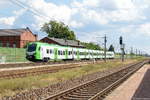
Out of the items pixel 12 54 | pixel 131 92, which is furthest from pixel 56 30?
pixel 131 92

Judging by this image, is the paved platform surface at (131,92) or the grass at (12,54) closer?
the paved platform surface at (131,92)

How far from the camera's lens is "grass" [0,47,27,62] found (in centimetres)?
5028

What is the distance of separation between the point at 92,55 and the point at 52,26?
5513 centimetres

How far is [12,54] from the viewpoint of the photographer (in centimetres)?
5322

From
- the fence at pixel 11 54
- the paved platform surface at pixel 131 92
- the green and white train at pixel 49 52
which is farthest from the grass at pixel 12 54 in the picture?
the paved platform surface at pixel 131 92

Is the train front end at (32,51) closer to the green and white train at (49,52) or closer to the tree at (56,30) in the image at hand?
the green and white train at (49,52)

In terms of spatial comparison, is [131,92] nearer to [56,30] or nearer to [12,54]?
[12,54]

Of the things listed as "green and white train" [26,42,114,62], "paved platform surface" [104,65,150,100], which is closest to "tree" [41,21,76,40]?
"green and white train" [26,42,114,62]

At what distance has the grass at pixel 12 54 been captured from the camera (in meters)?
50.3

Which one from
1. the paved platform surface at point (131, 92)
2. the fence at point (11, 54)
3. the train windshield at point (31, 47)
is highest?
the train windshield at point (31, 47)

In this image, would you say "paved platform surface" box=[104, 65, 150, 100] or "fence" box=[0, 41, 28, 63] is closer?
"paved platform surface" box=[104, 65, 150, 100]

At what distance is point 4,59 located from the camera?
50844 millimetres

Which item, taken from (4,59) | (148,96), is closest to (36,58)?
(4,59)

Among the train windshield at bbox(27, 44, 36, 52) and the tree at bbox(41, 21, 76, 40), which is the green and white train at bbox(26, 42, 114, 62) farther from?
the tree at bbox(41, 21, 76, 40)
